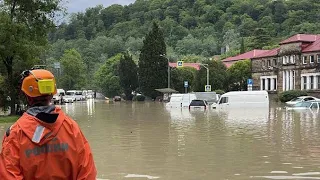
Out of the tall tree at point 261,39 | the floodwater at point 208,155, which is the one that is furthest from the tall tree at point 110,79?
the floodwater at point 208,155

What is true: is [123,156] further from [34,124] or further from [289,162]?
[34,124]

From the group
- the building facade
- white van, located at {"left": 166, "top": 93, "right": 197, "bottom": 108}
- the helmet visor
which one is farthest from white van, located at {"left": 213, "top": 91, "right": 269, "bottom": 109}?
the helmet visor

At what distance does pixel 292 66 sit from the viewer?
87.6m

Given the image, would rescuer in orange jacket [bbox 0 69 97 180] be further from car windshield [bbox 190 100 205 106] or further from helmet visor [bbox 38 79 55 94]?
car windshield [bbox 190 100 205 106]

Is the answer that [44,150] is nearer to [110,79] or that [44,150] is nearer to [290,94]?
[290,94]

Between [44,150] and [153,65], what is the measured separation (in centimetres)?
9717

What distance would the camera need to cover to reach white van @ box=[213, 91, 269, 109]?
53.7 m

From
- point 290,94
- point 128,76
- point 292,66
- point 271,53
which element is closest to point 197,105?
point 290,94

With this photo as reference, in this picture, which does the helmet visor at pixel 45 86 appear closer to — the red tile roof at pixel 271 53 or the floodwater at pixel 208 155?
the floodwater at pixel 208 155

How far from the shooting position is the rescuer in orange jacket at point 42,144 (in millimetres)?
3879

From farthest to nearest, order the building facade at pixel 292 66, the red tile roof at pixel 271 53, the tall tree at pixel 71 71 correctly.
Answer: the tall tree at pixel 71 71
the red tile roof at pixel 271 53
the building facade at pixel 292 66

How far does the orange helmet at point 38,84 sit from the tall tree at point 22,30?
30276 millimetres

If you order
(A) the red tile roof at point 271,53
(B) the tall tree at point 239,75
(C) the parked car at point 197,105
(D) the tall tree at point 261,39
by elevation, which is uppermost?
(D) the tall tree at point 261,39

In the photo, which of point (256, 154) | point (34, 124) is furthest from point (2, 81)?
point (34, 124)
